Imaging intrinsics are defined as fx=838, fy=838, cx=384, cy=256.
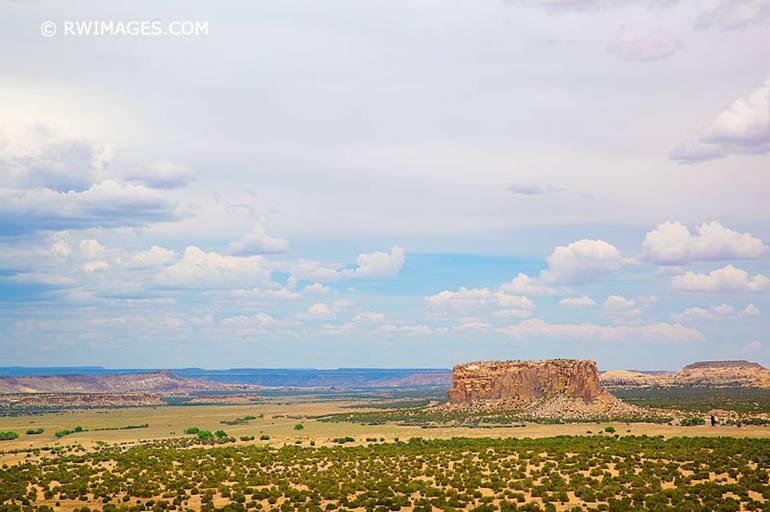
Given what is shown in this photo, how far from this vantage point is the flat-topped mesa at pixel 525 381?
130 meters

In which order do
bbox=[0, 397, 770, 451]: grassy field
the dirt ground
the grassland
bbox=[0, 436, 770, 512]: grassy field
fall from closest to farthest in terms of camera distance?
bbox=[0, 436, 770, 512]: grassy field → the grassland → the dirt ground → bbox=[0, 397, 770, 451]: grassy field

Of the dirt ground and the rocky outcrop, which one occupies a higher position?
the rocky outcrop

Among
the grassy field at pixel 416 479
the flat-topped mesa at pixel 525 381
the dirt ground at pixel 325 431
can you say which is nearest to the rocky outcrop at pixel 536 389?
the flat-topped mesa at pixel 525 381

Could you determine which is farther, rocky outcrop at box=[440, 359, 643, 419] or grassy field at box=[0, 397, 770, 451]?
rocky outcrop at box=[440, 359, 643, 419]

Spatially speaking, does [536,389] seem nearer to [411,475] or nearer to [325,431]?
[325,431]

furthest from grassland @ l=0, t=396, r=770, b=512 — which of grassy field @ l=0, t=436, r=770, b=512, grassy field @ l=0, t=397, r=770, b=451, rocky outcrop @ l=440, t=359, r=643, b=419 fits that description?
rocky outcrop @ l=440, t=359, r=643, b=419

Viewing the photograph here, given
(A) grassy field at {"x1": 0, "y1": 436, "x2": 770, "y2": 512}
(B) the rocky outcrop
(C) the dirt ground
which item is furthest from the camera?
(B) the rocky outcrop

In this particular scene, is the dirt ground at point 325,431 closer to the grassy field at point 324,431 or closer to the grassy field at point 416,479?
the grassy field at point 324,431

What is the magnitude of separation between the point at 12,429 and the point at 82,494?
80.4m

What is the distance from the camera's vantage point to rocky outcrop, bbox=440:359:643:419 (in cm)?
12356

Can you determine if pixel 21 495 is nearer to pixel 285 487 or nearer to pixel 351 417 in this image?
pixel 285 487

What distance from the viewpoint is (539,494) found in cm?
5078

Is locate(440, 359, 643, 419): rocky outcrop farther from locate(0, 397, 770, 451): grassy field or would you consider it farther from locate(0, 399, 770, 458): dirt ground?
locate(0, 399, 770, 458): dirt ground

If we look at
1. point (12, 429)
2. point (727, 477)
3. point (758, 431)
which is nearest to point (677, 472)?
point (727, 477)
